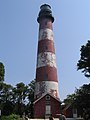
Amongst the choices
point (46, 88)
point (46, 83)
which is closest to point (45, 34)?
point (46, 83)

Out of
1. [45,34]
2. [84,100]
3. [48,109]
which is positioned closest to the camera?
[84,100]

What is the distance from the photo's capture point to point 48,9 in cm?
4462

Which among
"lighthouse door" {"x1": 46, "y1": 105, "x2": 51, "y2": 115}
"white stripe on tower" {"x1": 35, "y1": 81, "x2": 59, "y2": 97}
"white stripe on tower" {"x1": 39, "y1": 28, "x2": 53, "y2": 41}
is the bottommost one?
"lighthouse door" {"x1": 46, "y1": 105, "x2": 51, "y2": 115}

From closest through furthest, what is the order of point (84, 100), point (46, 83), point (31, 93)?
point (84, 100) < point (46, 83) < point (31, 93)

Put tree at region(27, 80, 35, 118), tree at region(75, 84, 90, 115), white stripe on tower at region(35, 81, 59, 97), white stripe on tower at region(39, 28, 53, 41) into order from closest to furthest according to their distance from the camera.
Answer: tree at region(75, 84, 90, 115) < white stripe on tower at region(35, 81, 59, 97) < white stripe on tower at region(39, 28, 53, 41) < tree at region(27, 80, 35, 118)

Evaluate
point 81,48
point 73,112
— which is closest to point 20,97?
point 73,112

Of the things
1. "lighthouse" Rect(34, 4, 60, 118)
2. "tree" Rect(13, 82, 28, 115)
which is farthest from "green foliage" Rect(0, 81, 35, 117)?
"lighthouse" Rect(34, 4, 60, 118)

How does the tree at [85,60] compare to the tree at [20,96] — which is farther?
the tree at [20,96]

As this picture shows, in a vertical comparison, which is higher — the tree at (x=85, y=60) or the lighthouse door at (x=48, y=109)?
the tree at (x=85, y=60)

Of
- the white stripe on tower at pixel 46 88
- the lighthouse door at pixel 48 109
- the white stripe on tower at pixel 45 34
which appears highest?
the white stripe on tower at pixel 45 34

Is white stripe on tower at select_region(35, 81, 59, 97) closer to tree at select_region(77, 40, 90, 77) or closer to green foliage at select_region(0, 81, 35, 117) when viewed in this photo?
tree at select_region(77, 40, 90, 77)

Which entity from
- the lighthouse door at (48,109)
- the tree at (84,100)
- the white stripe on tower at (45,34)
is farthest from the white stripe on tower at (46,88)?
the white stripe on tower at (45,34)

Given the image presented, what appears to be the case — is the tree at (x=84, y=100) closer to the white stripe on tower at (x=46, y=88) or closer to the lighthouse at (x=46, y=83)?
the white stripe on tower at (x=46, y=88)

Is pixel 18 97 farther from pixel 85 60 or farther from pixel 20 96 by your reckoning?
pixel 85 60
